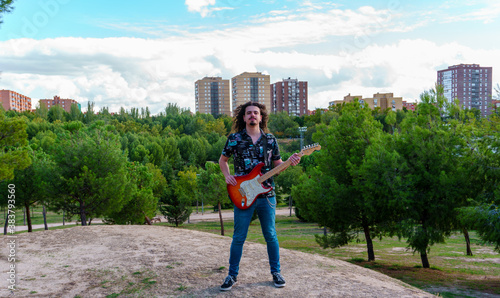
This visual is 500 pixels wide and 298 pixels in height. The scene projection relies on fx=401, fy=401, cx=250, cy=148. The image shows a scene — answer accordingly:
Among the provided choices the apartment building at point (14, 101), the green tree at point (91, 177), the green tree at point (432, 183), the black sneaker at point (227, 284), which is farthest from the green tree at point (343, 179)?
the apartment building at point (14, 101)

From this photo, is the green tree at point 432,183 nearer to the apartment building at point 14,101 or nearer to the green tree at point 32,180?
the green tree at point 32,180

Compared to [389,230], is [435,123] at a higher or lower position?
higher

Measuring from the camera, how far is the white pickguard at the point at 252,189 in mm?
5090

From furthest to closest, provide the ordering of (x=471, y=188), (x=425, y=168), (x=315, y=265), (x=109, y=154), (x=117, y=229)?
(x=109, y=154) < (x=425, y=168) < (x=471, y=188) < (x=117, y=229) < (x=315, y=265)

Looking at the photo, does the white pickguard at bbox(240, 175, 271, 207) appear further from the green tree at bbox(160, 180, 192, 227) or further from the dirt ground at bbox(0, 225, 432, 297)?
the green tree at bbox(160, 180, 192, 227)

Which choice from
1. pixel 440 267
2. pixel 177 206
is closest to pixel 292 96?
pixel 177 206

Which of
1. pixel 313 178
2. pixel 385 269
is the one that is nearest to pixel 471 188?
pixel 385 269

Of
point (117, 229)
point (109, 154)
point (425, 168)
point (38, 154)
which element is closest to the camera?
point (117, 229)

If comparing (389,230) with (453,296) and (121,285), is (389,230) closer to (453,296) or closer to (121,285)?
(453,296)

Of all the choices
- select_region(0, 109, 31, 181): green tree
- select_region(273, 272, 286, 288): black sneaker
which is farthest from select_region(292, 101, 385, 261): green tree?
select_region(273, 272, 286, 288): black sneaker

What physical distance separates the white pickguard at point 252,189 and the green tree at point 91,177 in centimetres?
1688

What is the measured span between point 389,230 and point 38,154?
2226 centimetres

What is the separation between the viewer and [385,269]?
607 inches

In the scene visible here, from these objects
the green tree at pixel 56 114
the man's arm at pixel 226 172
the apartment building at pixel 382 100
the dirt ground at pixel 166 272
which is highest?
the apartment building at pixel 382 100
